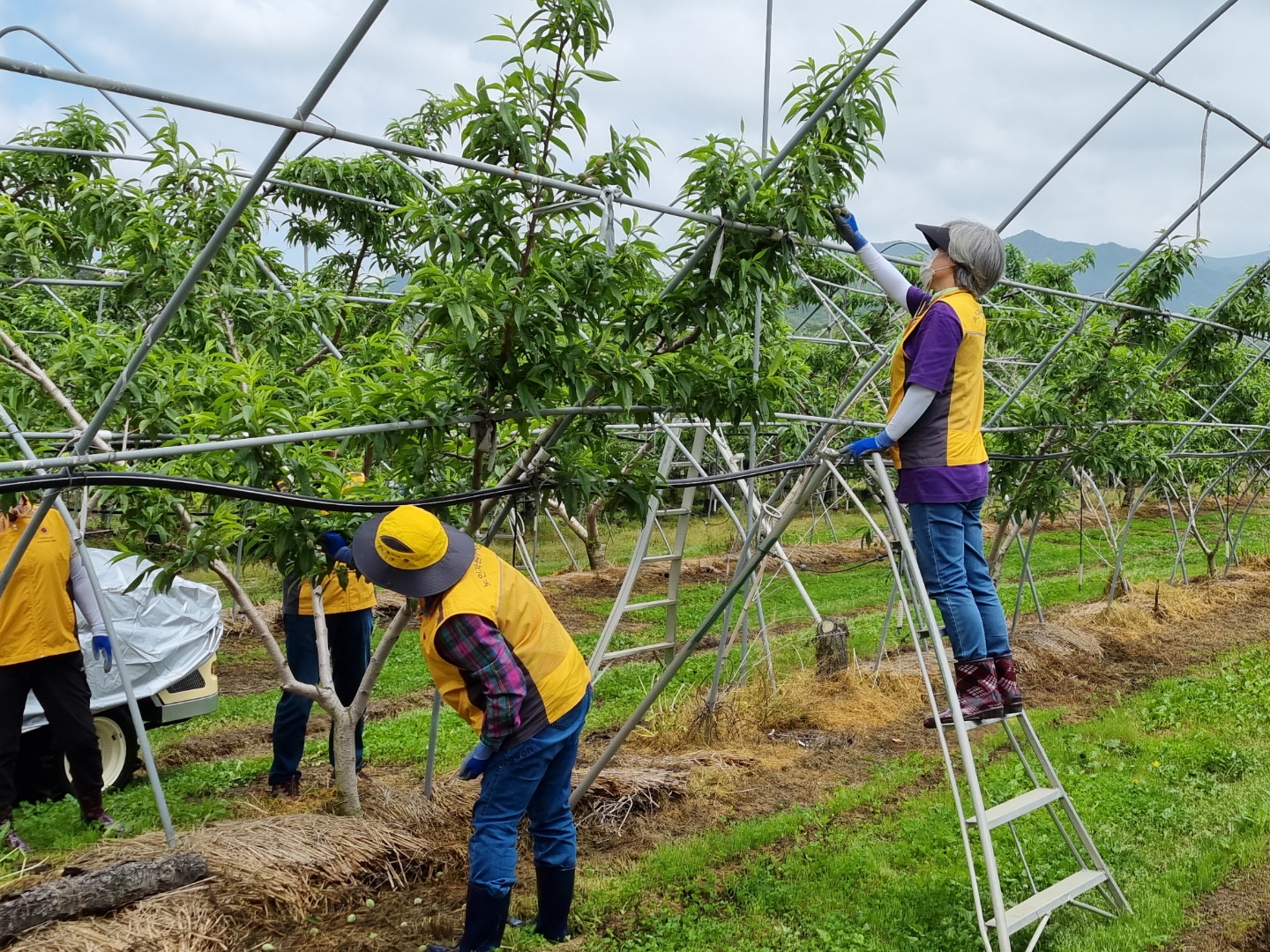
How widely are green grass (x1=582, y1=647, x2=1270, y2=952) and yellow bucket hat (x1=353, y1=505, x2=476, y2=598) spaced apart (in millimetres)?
1591

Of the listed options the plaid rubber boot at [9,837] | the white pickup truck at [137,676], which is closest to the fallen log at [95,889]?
the plaid rubber boot at [9,837]

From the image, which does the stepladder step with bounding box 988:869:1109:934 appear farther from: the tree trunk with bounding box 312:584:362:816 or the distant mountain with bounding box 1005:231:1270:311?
the distant mountain with bounding box 1005:231:1270:311

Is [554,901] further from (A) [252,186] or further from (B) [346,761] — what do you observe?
(A) [252,186]

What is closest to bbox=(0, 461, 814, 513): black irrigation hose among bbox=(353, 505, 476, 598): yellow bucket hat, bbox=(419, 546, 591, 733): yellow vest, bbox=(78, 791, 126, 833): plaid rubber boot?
bbox=(353, 505, 476, 598): yellow bucket hat

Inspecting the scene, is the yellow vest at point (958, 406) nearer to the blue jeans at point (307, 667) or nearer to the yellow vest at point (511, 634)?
the yellow vest at point (511, 634)

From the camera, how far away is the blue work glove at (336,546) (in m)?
3.88

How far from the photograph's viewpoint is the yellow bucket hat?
3.22 m

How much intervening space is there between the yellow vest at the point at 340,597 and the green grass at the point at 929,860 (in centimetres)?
199

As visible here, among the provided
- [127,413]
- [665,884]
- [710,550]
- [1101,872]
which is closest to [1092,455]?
[1101,872]

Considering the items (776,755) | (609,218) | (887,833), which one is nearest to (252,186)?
(609,218)

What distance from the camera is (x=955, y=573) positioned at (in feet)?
11.8

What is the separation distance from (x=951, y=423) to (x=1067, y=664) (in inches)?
239

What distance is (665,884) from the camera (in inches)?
172

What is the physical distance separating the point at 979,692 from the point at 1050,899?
74 centimetres
